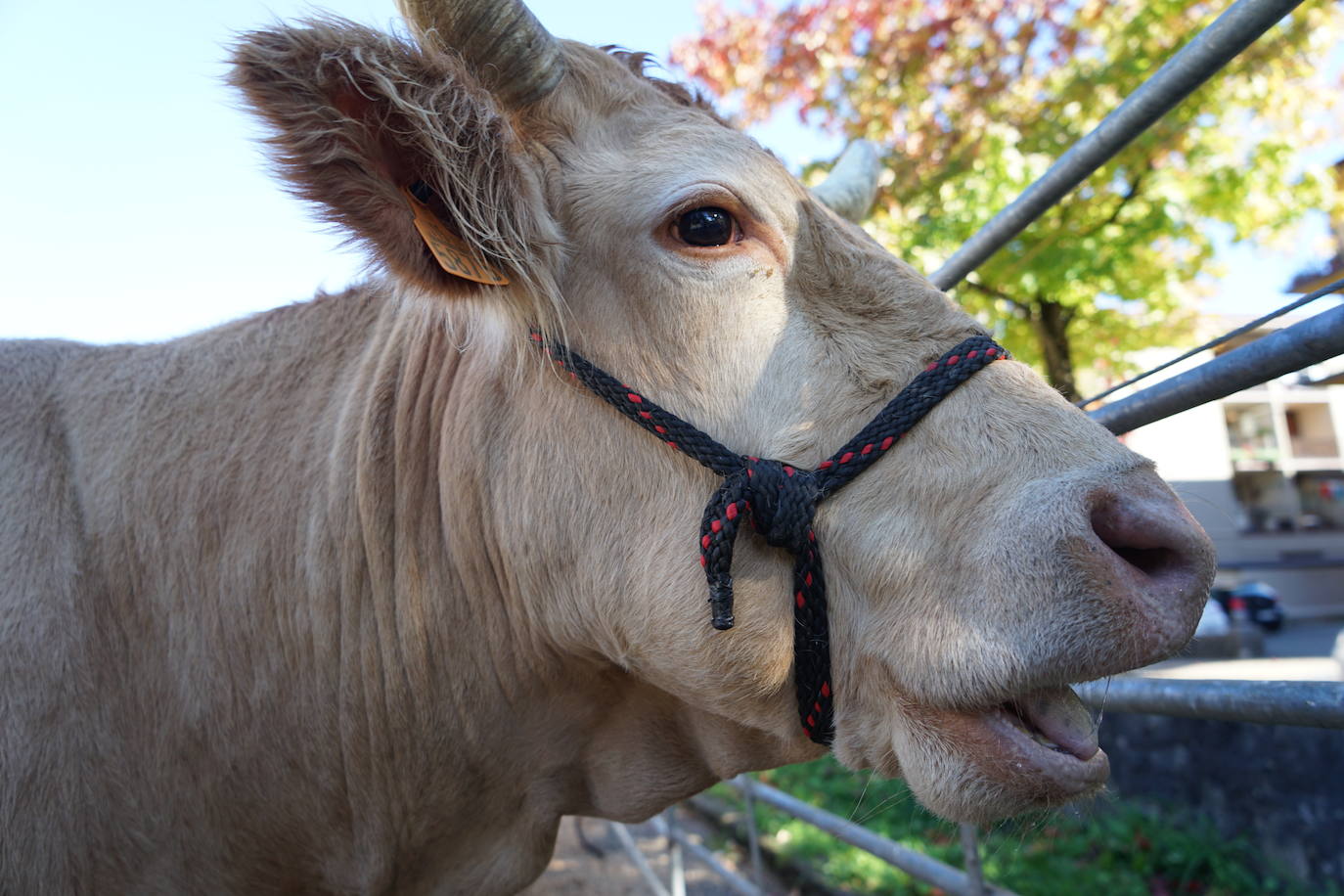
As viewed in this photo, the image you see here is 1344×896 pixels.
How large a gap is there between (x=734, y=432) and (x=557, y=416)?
414 mm

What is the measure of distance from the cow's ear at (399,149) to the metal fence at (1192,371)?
54.0 inches

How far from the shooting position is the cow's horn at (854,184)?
2918 millimetres

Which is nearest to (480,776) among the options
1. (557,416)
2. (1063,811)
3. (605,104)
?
(557,416)

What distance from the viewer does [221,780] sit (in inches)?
79.4

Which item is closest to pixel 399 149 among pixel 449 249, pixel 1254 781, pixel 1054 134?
pixel 449 249

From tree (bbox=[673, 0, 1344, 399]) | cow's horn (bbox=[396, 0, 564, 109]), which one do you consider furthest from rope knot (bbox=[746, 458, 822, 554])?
tree (bbox=[673, 0, 1344, 399])

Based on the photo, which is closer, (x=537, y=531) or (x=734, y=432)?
(x=734, y=432)

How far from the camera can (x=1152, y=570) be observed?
1.45 meters

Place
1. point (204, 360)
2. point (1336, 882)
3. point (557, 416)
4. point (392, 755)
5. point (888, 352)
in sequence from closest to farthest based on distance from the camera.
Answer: point (888, 352)
point (557, 416)
point (392, 755)
point (204, 360)
point (1336, 882)

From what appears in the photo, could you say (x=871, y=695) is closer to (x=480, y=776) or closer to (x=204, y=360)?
(x=480, y=776)

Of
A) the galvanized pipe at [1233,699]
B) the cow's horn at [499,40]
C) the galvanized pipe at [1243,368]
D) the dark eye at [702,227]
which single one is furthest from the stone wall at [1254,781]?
the cow's horn at [499,40]

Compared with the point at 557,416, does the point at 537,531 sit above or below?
below

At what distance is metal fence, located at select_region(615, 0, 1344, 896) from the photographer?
4.76 feet

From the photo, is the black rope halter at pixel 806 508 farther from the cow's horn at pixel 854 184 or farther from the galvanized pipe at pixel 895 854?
the cow's horn at pixel 854 184
